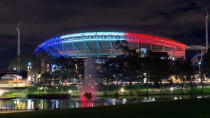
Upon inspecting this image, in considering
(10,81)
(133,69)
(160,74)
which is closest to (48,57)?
(10,81)

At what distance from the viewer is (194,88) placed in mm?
67438

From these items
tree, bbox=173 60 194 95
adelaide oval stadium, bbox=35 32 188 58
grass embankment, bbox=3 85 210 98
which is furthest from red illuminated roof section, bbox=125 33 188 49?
grass embankment, bbox=3 85 210 98

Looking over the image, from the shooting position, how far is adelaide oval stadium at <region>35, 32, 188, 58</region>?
112312 millimetres

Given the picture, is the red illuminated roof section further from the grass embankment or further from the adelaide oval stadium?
the grass embankment

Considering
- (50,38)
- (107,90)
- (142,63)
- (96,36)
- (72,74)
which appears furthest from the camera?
(50,38)

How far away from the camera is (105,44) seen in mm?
115812

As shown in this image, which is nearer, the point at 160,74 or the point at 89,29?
the point at 160,74

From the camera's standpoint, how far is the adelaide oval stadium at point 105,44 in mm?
112312

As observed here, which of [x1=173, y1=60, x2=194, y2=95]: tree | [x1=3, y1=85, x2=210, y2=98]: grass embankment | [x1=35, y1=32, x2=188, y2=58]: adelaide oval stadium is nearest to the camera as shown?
[x1=3, y1=85, x2=210, y2=98]: grass embankment

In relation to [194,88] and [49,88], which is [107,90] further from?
[194,88]

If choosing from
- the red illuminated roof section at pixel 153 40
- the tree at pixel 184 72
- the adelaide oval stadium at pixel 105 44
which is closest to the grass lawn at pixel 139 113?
the tree at pixel 184 72

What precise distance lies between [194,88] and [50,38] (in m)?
73.0

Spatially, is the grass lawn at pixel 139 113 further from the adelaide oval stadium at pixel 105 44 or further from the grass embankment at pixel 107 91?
the adelaide oval stadium at pixel 105 44

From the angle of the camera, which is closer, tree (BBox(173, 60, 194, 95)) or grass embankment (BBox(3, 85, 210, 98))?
grass embankment (BBox(3, 85, 210, 98))
